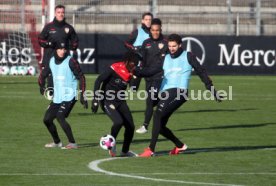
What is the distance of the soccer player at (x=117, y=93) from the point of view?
49.3 feet

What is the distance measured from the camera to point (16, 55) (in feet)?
122

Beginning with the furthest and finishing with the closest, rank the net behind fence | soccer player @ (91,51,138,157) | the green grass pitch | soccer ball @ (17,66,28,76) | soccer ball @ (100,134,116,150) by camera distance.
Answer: the net behind fence → soccer ball @ (17,66,28,76) → soccer player @ (91,51,138,157) → soccer ball @ (100,134,116,150) → the green grass pitch

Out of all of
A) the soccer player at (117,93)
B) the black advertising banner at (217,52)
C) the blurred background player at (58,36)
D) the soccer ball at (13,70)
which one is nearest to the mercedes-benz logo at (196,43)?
the black advertising banner at (217,52)

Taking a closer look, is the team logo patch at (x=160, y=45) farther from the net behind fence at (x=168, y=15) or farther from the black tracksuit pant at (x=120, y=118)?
the net behind fence at (x=168, y=15)

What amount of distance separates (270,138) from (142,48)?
3.02 m

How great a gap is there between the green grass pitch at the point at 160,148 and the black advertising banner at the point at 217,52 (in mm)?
9838

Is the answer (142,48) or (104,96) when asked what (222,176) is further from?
(142,48)

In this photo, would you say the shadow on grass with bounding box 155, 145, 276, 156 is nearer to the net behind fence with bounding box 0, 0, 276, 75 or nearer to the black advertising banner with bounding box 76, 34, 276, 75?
the black advertising banner with bounding box 76, 34, 276, 75

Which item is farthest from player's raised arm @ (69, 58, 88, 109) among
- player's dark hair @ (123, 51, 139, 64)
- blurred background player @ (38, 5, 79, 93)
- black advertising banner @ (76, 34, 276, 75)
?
black advertising banner @ (76, 34, 276, 75)

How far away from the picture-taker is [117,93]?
1515 centimetres

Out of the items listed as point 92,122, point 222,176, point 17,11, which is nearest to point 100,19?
point 17,11

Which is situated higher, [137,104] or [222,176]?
[222,176]

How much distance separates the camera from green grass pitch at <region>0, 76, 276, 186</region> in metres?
12.7

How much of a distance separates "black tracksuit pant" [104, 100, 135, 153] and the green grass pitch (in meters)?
0.45
